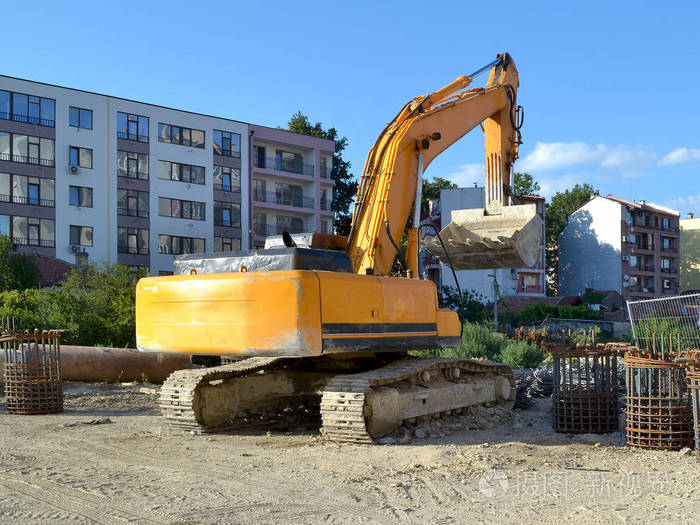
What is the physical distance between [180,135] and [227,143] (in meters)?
3.50

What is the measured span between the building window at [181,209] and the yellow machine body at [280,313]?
39007 millimetres

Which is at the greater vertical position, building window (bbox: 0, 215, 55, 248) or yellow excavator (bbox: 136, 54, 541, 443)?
building window (bbox: 0, 215, 55, 248)

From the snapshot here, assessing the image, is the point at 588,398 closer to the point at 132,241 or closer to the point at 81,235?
the point at 81,235

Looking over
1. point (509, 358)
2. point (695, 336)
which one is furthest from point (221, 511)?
point (509, 358)

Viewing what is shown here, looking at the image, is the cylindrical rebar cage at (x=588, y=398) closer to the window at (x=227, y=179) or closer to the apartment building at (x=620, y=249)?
the window at (x=227, y=179)

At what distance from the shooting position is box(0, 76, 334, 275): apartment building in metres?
Result: 42.9

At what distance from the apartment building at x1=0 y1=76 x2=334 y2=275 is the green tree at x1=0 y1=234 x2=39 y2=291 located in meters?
3.12

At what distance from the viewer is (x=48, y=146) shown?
144ft

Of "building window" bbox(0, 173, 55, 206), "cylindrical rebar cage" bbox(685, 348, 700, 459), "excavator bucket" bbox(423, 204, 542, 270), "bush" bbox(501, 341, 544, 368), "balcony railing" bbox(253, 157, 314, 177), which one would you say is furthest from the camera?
"balcony railing" bbox(253, 157, 314, 177)

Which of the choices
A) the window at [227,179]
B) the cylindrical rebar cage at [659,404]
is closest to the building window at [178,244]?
the window at [227,179]

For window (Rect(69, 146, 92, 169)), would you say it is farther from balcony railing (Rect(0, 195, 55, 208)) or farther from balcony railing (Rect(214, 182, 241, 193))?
balcony railing (Rect(214, 182, 241, 193))

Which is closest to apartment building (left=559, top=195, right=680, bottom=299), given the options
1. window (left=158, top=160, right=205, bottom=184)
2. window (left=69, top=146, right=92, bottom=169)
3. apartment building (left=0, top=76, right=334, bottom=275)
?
apartment building (left=0, top=76, right=334, bottom=275)

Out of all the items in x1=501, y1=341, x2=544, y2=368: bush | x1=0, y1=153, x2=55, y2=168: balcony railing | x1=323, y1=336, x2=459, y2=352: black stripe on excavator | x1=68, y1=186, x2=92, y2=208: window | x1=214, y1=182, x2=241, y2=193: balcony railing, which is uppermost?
x1=0, y1=153, x2=55, y2=168: balcony railing

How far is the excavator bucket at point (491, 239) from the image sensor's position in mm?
11430
